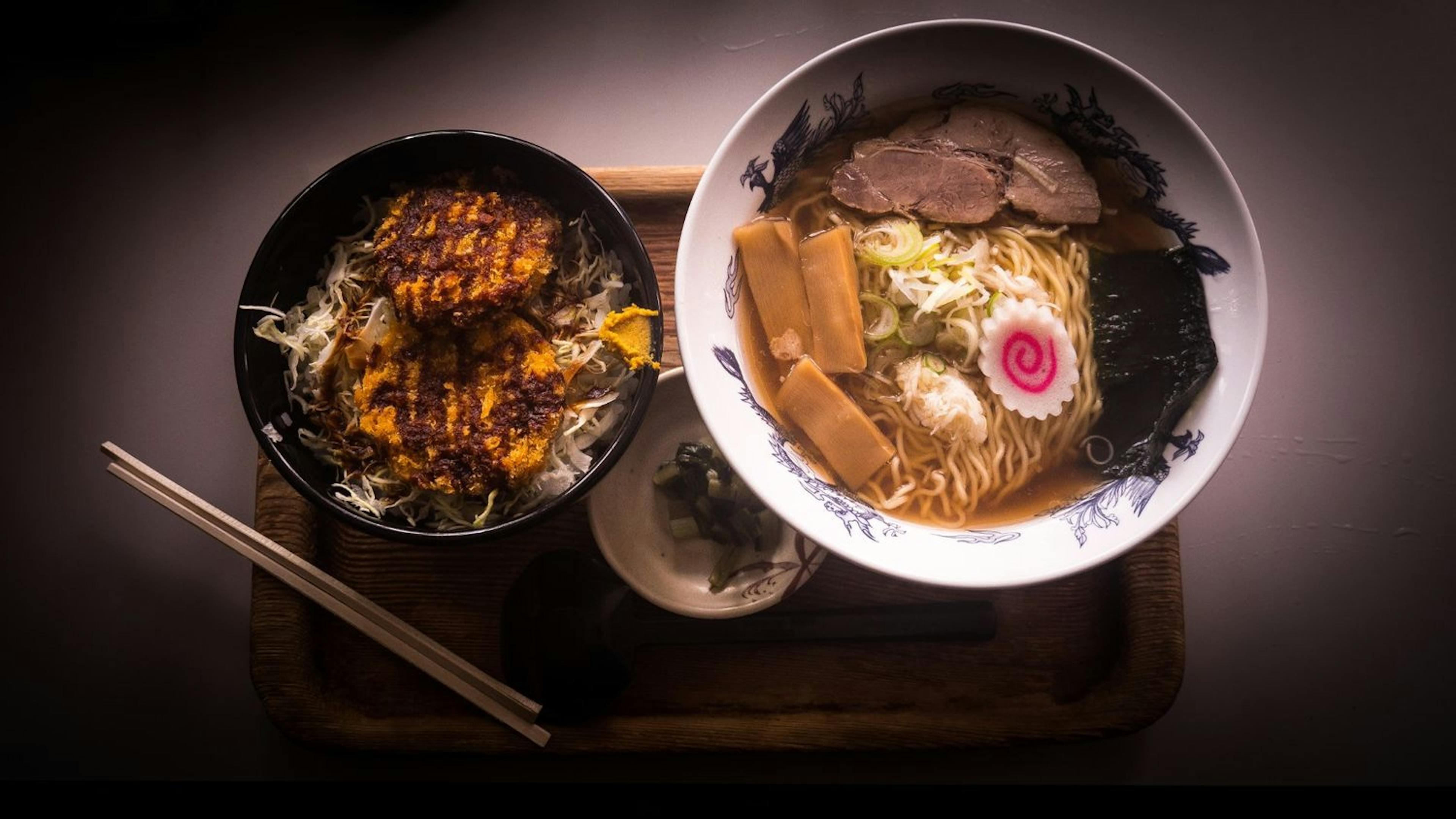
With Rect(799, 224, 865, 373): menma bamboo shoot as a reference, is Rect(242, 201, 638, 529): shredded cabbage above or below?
below

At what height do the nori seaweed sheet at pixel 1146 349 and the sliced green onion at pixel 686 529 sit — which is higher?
the nori seaweed sheet at pixel 1146 349

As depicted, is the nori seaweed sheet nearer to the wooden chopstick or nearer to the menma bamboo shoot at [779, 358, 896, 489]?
the menma bamboo shoot at [779, 358, 896, 489]

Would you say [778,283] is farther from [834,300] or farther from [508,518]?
[508,518]

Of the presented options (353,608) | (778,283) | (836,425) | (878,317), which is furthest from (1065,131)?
(353,608)

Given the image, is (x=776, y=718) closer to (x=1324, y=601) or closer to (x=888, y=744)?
(x=888, y=744)

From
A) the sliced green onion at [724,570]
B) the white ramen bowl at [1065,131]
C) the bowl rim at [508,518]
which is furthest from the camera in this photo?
the sliced green onion at [724,570]

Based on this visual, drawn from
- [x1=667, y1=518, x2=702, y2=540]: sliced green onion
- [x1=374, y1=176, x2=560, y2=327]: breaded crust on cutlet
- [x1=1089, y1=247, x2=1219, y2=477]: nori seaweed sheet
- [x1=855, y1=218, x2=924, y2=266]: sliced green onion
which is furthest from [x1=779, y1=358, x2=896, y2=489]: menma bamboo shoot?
[x1=374, y1=176, x2=560, y2=327]: breaded crust on cutlet

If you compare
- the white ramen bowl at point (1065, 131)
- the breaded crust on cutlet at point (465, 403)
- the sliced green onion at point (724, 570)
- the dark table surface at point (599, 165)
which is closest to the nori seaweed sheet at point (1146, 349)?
the white ramen bowl at point (1065, 131)

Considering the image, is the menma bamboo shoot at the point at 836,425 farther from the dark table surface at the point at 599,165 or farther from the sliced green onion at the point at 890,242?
the dark table surface at the point at 599,165
